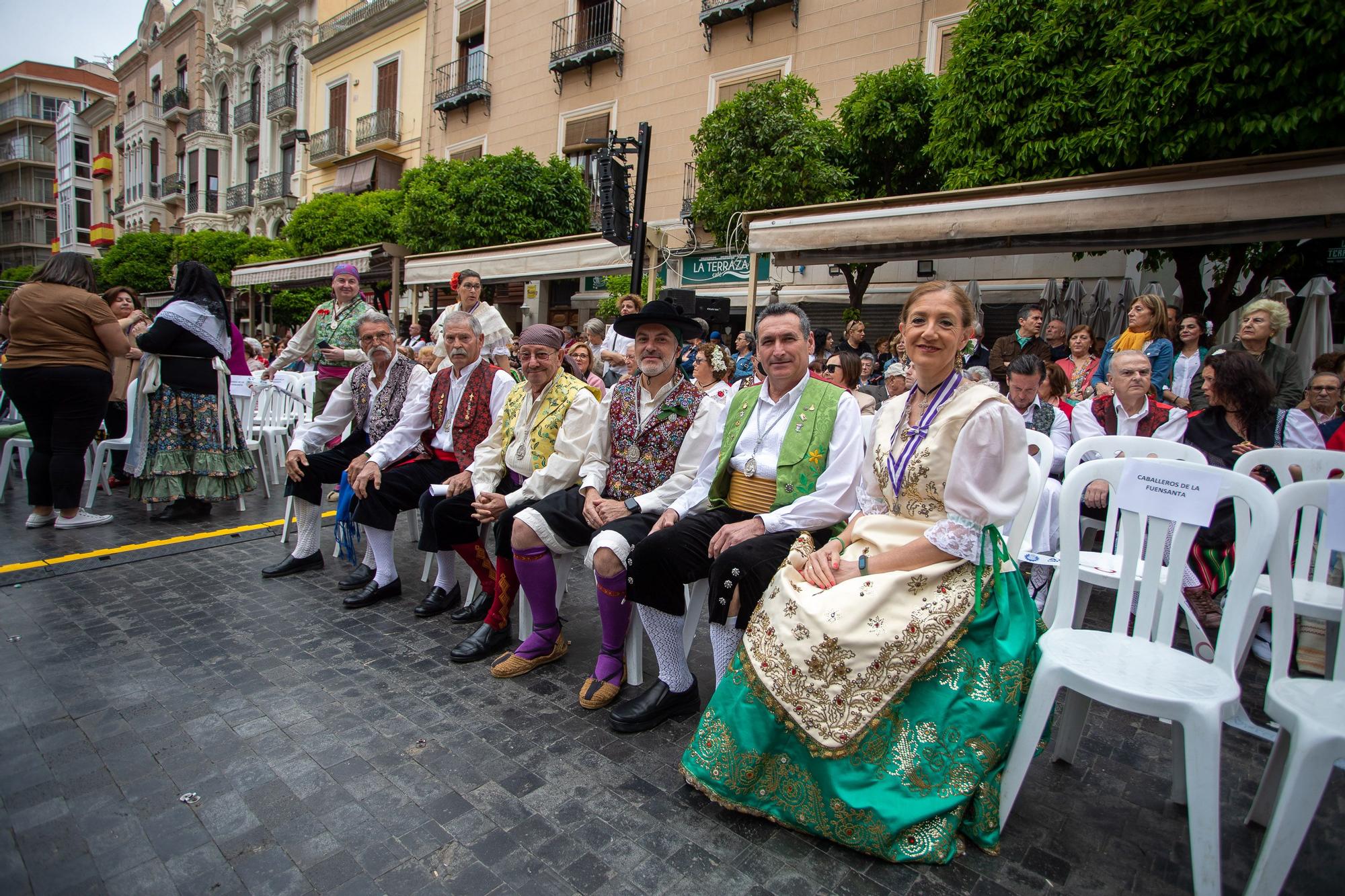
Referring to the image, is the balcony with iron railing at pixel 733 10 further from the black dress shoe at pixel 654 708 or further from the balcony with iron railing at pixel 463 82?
the black dress shoe at pixel 654 708

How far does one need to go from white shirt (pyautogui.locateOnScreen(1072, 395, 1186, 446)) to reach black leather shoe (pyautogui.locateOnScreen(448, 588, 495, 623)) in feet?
11.1

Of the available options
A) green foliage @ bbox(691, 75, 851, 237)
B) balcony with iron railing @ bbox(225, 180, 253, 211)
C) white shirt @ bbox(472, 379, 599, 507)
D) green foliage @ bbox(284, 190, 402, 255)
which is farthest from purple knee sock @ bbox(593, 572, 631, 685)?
balcony with iron railing @ bbox(225, 180, 253, 211)

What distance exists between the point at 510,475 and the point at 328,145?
2665 cm

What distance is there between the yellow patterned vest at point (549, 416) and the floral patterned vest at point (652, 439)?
1.21 feet

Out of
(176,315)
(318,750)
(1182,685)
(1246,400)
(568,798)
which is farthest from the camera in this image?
(176,315)

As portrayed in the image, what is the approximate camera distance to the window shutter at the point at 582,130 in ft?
58.9

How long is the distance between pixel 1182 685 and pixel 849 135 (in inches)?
479

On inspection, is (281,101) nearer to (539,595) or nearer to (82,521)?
(82,521)

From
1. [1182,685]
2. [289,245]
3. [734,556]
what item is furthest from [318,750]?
[289,245]

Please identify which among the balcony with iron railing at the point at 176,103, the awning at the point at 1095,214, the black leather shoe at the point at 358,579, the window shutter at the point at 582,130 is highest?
the balcony with iron railing at the point at 176,103

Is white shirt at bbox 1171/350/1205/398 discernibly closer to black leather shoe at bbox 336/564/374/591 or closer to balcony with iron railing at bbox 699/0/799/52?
black leather shoe at bbox 336/564/374/591

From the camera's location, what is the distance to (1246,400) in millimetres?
3908

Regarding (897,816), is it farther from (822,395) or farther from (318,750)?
(318,750)

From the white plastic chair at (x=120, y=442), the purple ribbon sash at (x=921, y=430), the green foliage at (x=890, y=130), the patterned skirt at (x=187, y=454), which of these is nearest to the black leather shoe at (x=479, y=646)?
the purple ribbon sash at (x=921, y=430)
